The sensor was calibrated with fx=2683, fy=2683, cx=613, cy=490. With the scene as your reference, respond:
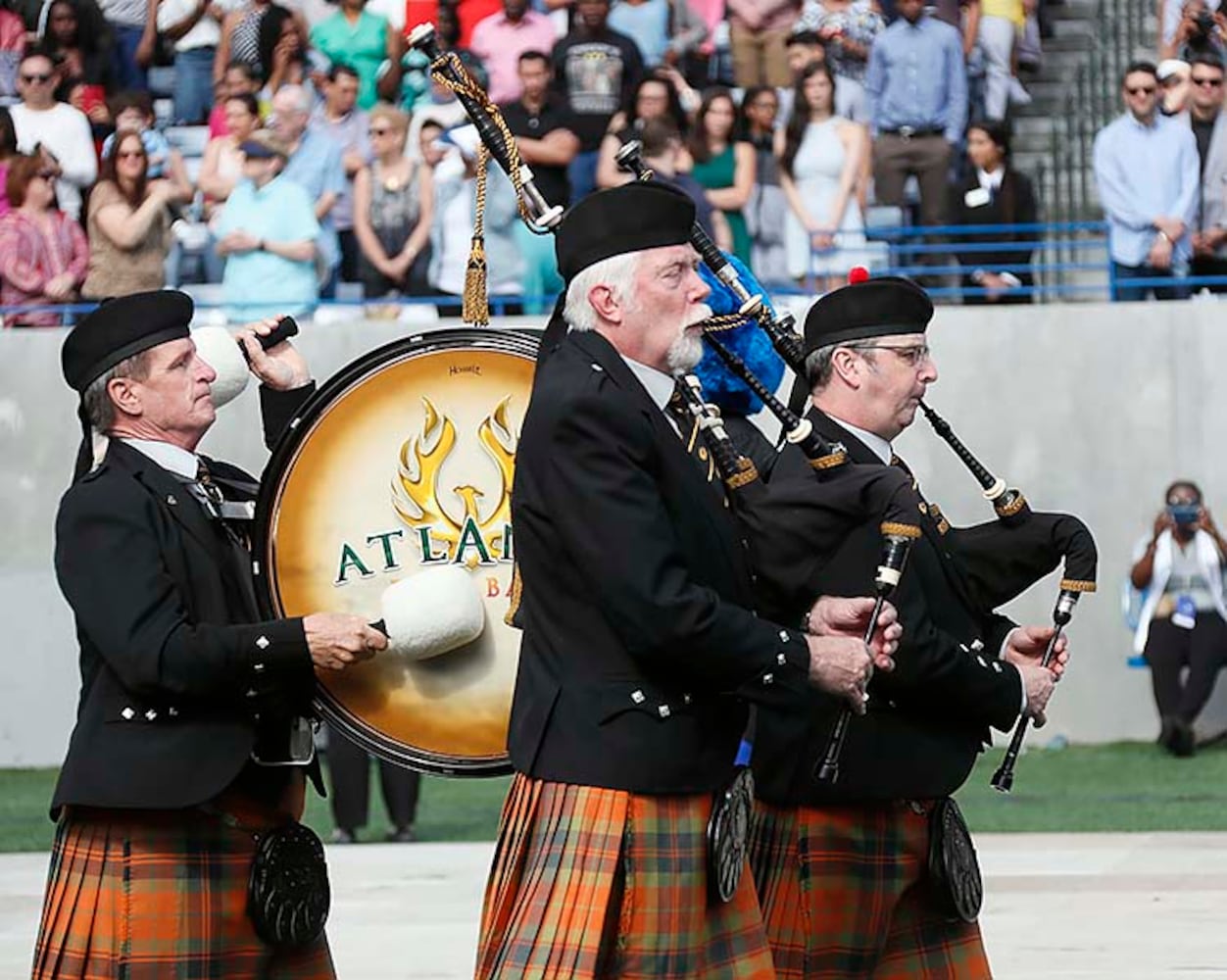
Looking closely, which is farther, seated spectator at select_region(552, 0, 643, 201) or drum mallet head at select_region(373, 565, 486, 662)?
seated spectator at select_region(552, 0, 643, 201)

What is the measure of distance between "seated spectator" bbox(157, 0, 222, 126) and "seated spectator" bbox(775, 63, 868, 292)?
132 inches

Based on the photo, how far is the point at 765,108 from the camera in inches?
509

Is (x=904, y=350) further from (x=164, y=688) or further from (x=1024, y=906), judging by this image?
(x=1024, y=906)

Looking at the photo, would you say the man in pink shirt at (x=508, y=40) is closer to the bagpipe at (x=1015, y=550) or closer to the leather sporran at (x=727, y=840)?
the bagpipe at (x=1015, y=550)

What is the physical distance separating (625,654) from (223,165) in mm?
9749

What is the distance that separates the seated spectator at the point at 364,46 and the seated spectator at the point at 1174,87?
12.3 ft

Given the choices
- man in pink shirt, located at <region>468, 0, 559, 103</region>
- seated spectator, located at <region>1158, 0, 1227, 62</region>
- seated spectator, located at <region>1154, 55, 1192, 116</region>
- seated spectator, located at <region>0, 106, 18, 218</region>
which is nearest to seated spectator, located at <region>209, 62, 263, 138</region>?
seated spectator, located at <region>0, 106, 18, 218</region>

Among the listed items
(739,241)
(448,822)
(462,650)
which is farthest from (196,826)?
(739,241)

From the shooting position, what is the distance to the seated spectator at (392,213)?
12.8 m

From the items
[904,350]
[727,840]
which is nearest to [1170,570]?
[904,350]

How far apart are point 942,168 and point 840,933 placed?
29.5ft

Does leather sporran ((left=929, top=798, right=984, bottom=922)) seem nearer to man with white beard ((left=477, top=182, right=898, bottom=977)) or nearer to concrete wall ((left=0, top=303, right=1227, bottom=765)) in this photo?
man with white beard ((left=477, top=182, right=898, bottom=977))

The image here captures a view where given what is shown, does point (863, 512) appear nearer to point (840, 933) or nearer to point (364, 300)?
point (840, 933)

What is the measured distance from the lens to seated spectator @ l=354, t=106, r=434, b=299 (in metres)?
12.8
